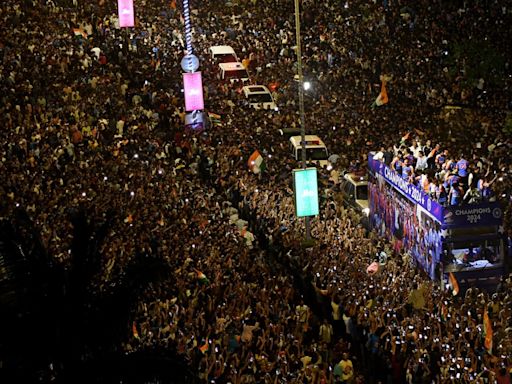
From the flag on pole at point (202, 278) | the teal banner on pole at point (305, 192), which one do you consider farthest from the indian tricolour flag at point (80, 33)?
the flag on pole at point (202, 278)

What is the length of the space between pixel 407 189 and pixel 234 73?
13.8m

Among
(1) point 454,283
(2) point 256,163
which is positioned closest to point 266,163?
(2) point 256,163

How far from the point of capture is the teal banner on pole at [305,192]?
2080 centimetres

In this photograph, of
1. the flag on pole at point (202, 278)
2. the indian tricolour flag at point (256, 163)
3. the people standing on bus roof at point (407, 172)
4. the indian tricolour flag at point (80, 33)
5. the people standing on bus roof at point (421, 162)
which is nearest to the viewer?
the flag on pole at point (202, 278)

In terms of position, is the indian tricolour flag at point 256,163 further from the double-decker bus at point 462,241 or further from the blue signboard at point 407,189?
the double-decker bus at point 462,241

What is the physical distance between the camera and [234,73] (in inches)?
1289

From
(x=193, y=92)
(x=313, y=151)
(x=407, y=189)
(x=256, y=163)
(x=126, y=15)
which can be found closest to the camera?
(x=407, y=189)

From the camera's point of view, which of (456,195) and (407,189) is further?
(407,189)

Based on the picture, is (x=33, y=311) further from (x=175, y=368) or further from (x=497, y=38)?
(x=497, y=38)

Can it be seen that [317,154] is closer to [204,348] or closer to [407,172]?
[407,172]

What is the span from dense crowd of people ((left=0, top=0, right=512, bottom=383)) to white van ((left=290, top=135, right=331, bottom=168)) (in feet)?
1.57

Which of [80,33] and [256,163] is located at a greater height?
[80,33]

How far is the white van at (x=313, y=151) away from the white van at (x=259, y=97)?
306 centimetres

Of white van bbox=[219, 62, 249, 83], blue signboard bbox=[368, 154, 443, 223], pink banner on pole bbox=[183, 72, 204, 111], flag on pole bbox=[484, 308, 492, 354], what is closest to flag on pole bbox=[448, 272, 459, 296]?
blue signboard bbox=[368, 154, 443, 223]
